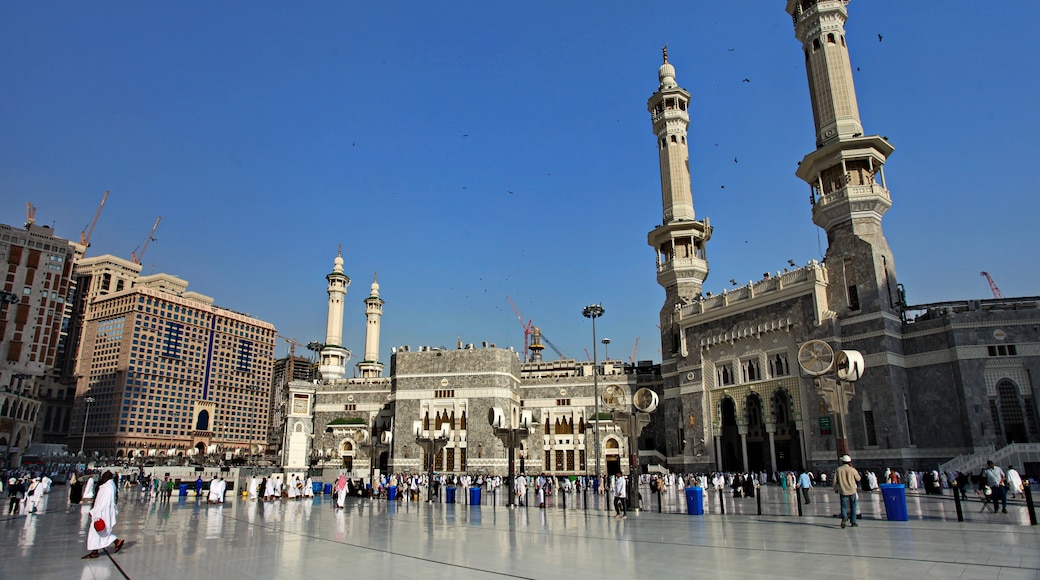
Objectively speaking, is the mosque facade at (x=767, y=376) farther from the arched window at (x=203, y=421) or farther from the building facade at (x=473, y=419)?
the arched window at (x=203, y=421)

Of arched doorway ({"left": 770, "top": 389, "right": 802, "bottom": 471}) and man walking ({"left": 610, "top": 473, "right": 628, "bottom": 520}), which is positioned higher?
arched doorway ({"left": 770, "top": 389, "right": 802, "bottom": 471})

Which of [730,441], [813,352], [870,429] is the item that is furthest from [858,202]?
[813,352]

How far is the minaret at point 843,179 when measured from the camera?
31.3 m

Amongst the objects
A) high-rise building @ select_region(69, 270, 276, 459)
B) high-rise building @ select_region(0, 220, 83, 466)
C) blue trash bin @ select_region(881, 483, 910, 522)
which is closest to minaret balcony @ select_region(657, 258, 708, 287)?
blue trash bin @ select_region(881, 483, 910, 522)

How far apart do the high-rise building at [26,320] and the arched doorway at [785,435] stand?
2509 inches

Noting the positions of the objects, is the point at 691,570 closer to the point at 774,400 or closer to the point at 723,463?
the point at 774,400

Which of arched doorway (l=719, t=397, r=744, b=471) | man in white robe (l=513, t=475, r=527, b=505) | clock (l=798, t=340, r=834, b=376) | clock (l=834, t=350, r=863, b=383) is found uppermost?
clock (l=798, t=340, r=834, b=376)

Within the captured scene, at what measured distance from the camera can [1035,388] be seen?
27.3 metres

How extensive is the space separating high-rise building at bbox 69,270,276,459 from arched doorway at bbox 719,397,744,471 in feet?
237

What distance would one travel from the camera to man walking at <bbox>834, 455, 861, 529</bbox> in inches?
457

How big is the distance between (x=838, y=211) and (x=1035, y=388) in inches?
469

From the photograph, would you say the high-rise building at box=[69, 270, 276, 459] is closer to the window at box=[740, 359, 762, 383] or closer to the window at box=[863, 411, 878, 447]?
the window at box=[740, 359, 762, 383]

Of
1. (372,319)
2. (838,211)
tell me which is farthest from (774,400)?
(372,319)

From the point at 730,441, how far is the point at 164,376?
90366mm
